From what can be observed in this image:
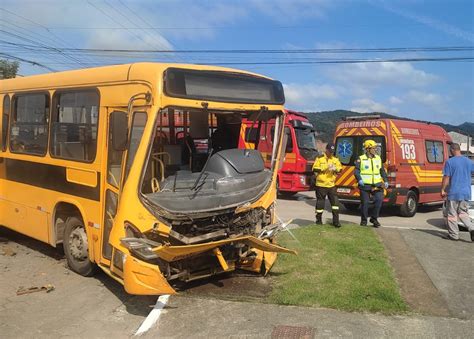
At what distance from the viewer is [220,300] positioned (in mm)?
6055

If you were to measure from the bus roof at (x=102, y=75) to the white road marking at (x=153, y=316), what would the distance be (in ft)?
8.53

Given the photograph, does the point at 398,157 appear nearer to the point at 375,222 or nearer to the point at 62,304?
the point at 375,222

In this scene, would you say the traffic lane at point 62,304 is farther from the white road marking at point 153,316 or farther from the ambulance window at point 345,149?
the ambulance window at point 345,149

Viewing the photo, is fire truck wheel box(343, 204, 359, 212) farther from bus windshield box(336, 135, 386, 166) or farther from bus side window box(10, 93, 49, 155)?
bus side window box(10, 93, 49, 155)

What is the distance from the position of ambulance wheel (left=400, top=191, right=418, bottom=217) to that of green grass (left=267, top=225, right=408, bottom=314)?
472cm

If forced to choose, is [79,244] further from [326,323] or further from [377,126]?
[377,126]

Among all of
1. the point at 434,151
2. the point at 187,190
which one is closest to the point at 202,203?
the point at 187,190

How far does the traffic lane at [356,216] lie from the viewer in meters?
12.5

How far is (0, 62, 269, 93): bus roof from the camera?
584 centimetres

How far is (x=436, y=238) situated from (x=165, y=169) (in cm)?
581

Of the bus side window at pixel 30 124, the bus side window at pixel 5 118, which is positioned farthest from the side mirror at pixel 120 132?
the bus side window at pixel 5 118

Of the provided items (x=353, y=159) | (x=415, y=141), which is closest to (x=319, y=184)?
(x=353, y=159)

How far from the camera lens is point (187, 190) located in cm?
606

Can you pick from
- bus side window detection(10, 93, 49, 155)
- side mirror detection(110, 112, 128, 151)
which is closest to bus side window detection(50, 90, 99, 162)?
bus side window detection(10, 93, 49, 155)
